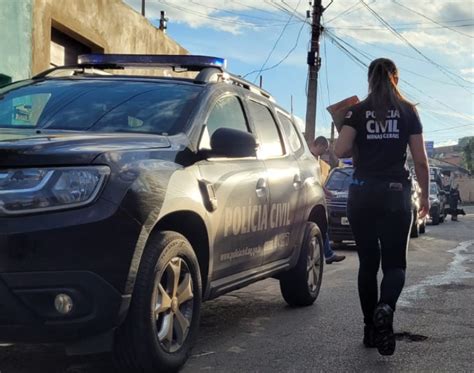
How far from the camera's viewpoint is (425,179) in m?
4.38

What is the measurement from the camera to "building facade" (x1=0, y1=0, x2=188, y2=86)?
10102 millimetres

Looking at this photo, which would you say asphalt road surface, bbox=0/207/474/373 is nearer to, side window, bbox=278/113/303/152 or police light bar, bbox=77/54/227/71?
side window, bbox=278/113/303/152

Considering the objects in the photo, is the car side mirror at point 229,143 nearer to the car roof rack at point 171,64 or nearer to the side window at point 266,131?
the car roof rack at point 171,64

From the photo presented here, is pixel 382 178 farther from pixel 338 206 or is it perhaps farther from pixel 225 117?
pixel 338 206

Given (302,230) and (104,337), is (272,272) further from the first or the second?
(104,337)

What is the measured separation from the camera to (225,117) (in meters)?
Result: 4.57

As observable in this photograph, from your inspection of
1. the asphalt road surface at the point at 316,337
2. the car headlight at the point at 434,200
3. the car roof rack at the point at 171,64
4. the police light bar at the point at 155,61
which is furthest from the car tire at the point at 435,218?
the police light bar at the point at 155,61

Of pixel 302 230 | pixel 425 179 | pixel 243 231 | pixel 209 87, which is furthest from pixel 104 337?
pixel 302 230

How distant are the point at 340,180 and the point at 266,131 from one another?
27.3ft

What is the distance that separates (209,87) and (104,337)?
80.1 inches

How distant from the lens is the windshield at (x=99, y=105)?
4008 millimetres

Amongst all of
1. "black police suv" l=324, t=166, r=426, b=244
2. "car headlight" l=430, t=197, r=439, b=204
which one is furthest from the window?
"car headlight" l=430, t=197, r=439, b=204

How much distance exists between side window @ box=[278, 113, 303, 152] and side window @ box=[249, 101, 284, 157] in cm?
27

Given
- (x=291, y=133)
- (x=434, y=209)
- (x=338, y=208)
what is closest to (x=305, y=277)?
(x=291, y=133)
